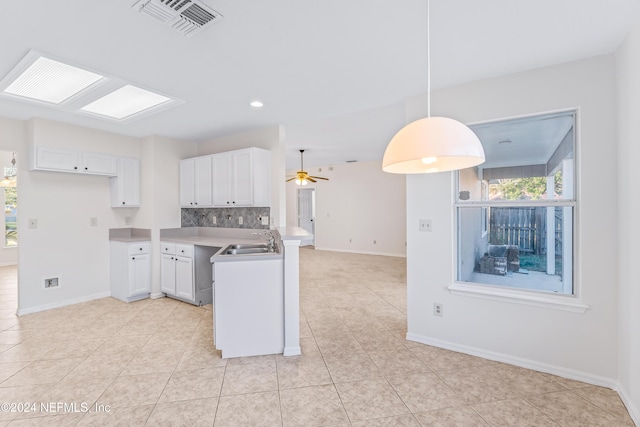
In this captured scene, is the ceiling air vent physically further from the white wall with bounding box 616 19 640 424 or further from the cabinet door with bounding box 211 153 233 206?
the white wall with bounding box 616 19 640 424

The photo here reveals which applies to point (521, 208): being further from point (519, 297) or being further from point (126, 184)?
point (126, 184)

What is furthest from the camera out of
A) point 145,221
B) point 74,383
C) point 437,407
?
point 145,221

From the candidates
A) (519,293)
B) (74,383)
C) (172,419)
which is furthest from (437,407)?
(74,383)

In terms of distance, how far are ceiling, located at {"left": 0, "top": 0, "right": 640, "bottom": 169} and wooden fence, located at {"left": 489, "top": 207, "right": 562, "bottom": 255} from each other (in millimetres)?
1197

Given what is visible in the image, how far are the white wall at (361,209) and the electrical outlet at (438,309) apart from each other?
4.87 m

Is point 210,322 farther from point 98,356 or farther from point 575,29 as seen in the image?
point 575,29

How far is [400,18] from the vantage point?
1780mm

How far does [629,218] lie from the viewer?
193 cm

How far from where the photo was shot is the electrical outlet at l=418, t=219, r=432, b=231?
9.38 ft

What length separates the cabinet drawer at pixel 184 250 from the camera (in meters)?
3.98

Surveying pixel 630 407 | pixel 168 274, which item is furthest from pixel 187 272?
pixel 630 407

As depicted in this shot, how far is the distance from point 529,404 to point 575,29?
8.16ft

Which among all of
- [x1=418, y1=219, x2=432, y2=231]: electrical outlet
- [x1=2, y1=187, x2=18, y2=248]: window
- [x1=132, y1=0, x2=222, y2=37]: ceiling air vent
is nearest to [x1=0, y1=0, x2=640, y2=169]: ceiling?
[x1=132, y1=0, x2=222, y2=37]: ceiling air vent

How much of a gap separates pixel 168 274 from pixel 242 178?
1.81m
